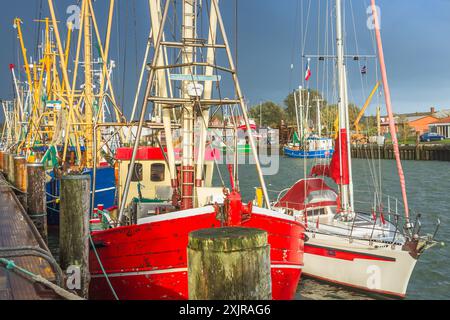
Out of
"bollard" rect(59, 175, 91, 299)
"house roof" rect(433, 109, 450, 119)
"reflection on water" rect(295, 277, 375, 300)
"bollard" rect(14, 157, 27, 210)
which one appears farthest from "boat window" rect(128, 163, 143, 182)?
"house roof" rect(433, 109, 450, 119)

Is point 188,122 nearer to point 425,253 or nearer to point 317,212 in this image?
point 317,212

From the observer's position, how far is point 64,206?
8844mm

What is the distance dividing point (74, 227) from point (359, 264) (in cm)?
905

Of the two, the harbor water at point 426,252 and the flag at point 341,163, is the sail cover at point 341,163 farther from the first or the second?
the harbor water at point 426,252

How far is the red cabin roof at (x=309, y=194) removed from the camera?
682 inches

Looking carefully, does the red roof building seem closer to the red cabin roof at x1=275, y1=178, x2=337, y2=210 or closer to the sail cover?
the red cabin roof at x1=275, y1=178, x2=337, y2=210

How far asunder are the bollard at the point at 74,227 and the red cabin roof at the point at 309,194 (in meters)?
9.49

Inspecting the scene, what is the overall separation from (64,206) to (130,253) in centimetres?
231

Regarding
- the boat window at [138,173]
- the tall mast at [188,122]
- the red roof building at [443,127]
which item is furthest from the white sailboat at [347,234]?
the red roof building at [443,127]

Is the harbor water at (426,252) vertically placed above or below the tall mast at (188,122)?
below

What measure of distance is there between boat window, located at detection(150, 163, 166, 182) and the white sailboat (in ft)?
14.4

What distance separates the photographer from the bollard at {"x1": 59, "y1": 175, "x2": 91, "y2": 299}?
28.5ft
